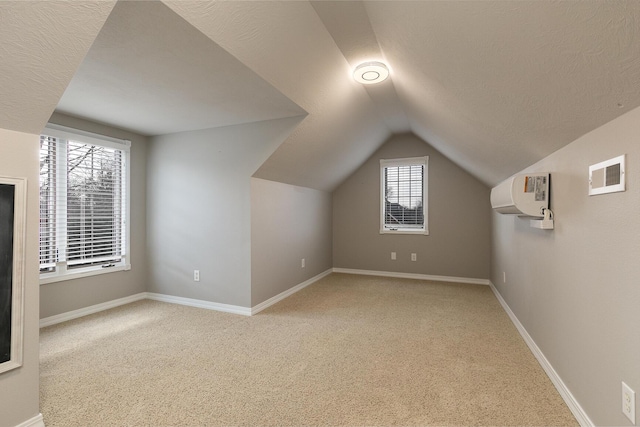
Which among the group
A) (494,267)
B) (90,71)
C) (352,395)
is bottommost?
(352,395)

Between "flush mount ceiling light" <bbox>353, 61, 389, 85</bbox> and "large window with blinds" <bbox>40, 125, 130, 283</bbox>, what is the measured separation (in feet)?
9.71

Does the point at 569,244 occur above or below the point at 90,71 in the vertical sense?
below

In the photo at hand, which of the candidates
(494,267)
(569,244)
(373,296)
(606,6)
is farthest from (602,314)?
(494,267)

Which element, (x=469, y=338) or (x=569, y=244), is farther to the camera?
(x=469, y=338)

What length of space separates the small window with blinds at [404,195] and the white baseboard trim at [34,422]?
458 cm

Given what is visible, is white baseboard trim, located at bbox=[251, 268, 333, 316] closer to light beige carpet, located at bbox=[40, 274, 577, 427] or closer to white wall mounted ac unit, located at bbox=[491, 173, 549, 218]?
light beige carpet, located at bbox=[40, 274, 577, 427]

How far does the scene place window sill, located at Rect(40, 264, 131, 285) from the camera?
2.92 m

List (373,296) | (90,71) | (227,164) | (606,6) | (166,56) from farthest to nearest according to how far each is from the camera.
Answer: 1. (373,296)
2. (227,164)
3. (90,71)
4. (166,56)
5. (606,6)

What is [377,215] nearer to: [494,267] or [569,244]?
[494,267]

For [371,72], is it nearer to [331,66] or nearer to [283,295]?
[331,66]

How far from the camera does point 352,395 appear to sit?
182 centimetres

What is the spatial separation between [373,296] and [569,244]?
2552 millimetres

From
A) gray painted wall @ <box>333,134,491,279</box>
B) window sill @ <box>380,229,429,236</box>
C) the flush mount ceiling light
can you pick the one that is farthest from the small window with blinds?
the flush mount ceiling light

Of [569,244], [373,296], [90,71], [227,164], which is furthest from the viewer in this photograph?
[373,296]
